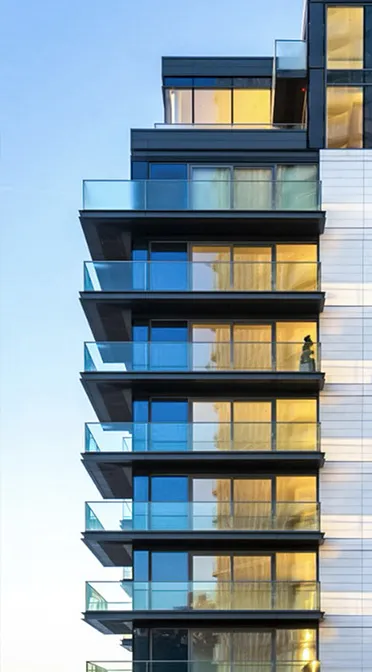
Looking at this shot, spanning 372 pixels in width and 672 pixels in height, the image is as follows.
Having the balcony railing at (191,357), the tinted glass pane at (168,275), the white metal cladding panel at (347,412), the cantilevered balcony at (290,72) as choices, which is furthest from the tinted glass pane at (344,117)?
the balcony railing at (191,357)

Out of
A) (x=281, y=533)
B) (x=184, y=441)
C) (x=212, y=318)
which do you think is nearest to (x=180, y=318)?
(x=212, y=318)

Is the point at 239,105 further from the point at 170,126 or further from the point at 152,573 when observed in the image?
the point at 152,573

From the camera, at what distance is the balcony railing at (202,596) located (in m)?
30.7

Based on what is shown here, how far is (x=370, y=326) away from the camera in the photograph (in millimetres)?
32406

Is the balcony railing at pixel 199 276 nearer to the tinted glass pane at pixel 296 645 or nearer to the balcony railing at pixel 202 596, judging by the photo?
the balcony railing at pixel 202 596

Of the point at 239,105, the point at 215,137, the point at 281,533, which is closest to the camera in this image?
the point at 281,533

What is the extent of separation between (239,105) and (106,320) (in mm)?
7293

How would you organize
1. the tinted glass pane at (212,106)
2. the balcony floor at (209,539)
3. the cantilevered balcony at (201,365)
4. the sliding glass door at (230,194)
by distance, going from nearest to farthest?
the balcony floor at (209,539) < the cantilevered balcony at (201,365) < the sliding glass door at (230,194) < the tinted glass pane at (212,106)

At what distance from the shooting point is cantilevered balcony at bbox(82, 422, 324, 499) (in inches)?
1247

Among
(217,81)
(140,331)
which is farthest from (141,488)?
(217,81)

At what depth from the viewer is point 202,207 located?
107 ft

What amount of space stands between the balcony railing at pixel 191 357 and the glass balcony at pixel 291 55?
775cm

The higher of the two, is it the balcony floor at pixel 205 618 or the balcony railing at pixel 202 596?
the balcony railing at pixel 202 596

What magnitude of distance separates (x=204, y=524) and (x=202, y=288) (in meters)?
5.96
